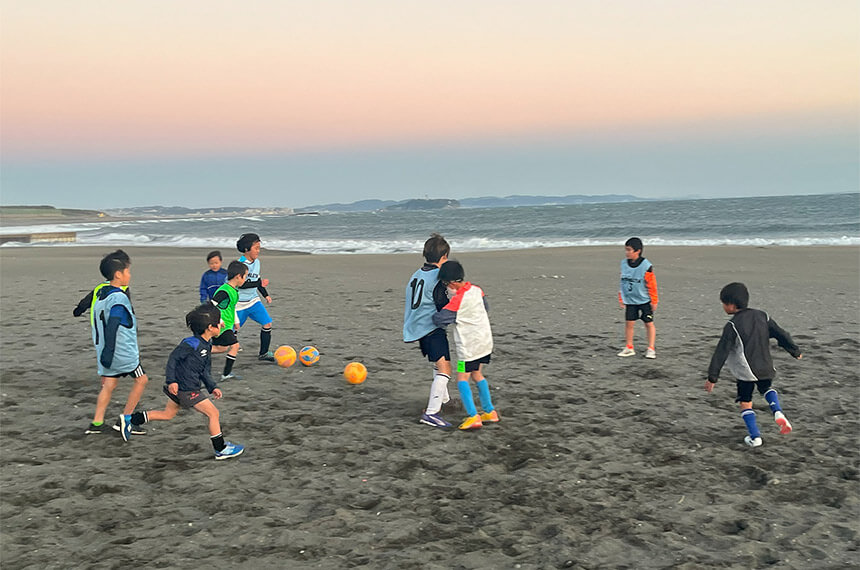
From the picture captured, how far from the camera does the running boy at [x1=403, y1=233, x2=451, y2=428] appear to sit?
614 cm

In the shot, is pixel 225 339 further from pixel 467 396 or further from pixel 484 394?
pixel 484 394

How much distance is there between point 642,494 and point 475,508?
1366mm

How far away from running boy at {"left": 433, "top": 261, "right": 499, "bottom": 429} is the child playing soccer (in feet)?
7.18

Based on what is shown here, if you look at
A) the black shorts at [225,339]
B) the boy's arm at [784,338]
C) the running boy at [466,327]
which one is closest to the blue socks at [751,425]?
the boy's arm at [784,338]

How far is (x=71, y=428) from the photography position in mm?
6172

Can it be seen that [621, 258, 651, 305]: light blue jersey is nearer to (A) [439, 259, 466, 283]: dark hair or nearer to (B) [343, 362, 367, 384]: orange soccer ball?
(A) [439, 259, 466, 283]: dark hair

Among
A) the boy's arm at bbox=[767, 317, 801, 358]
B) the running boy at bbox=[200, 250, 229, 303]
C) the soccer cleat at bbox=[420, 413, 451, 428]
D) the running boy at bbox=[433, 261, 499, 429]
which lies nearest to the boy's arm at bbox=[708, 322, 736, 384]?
the boy's arm at bbox=[767, 317, 801, 358]

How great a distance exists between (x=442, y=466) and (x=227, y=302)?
3823 mm

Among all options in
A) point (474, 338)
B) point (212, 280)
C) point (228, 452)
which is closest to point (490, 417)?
point (474, 338)

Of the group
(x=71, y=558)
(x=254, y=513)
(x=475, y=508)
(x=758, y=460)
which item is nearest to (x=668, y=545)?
(x=475, y=508)

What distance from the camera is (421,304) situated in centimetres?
620

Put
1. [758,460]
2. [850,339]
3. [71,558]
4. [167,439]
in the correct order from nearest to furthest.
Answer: [71,558] → [758,460] → [167,439] → [850,339]

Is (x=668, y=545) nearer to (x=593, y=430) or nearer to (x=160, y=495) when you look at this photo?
(x=593, y=430)

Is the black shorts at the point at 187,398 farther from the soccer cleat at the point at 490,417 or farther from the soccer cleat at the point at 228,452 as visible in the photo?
the soccer cleat at the point at 490,417
